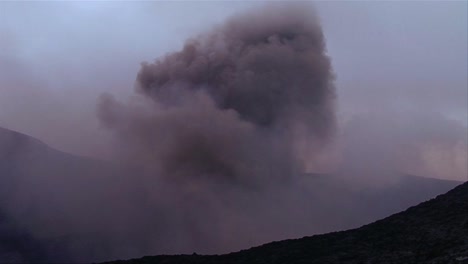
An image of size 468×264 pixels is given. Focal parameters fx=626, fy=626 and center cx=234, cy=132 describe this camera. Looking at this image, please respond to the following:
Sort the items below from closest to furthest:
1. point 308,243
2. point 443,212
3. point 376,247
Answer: point 376,247 → point 443,212 → point 308,243

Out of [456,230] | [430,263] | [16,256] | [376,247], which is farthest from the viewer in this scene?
[16,256]

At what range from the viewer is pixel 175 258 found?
42.0 meters

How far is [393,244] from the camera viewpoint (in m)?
34.1

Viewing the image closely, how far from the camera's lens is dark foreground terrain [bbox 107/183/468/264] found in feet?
100

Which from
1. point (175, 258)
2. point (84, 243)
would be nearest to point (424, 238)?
point (175, 258)

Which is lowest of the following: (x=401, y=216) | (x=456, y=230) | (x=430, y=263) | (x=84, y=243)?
(x=430, y=263)

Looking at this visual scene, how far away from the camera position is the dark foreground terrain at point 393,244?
30625 mm

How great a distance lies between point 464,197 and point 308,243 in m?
10.1

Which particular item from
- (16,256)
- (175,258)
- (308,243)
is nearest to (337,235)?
(308,243)

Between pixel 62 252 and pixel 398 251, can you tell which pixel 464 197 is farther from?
pixel 62 252

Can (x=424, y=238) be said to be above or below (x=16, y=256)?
below

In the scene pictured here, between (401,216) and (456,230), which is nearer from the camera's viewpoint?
(456,230)

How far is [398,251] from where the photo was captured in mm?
32375

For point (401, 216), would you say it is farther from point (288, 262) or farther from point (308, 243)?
point (288, 262)
